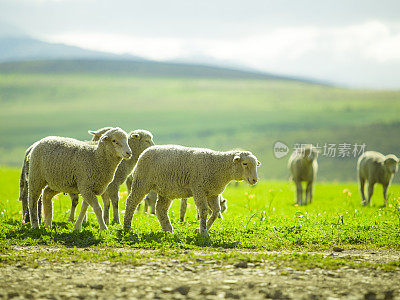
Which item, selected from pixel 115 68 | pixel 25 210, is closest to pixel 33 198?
pixel 25 210

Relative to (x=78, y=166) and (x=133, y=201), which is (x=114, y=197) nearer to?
(x=133, y=201)

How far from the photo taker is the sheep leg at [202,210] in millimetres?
10930

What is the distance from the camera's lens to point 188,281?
7523mm

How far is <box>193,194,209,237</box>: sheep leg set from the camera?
1093 cm

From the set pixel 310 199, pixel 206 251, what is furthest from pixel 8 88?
pixel 206 251

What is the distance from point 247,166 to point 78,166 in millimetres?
3473

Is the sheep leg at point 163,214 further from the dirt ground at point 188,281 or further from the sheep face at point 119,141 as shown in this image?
the dirt ground at point 188,281

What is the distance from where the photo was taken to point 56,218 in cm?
1390

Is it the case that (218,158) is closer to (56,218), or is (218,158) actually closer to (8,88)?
(56,218)

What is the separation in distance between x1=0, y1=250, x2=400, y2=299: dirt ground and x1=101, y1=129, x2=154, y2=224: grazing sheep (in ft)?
14.7

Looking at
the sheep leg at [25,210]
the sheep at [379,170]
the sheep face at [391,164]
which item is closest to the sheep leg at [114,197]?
the sheep leg at [25,210]

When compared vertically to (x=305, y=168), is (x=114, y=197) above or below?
below

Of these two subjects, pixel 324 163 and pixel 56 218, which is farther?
pixel 324 163

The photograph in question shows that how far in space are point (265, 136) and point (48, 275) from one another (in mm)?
75084
